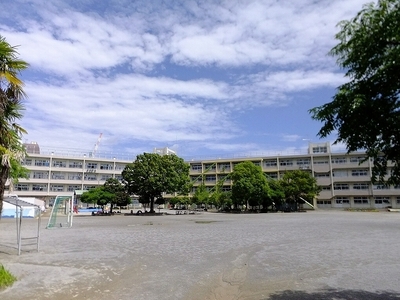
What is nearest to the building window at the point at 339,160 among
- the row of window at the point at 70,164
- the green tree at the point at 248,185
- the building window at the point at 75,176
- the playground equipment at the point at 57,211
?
the green tree at the point at 248,185

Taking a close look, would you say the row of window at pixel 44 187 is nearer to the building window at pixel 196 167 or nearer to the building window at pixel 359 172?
the building window at pixel 196 167

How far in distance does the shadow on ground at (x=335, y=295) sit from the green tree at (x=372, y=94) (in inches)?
124

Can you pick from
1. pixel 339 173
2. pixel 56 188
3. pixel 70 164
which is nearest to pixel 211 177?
pixel 339 173

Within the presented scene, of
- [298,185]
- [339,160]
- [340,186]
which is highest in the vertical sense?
[339,160]

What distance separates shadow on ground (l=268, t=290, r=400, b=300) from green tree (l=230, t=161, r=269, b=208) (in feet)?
137

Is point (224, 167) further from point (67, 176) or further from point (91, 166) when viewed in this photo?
point (67, 176)

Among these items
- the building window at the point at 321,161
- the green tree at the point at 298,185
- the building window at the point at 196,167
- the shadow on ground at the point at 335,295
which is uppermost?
the building window at the point at 196,167

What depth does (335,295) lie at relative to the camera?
22.2 ft

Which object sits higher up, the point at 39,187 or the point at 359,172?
the point at 359,172

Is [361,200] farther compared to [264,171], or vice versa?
[264,171]

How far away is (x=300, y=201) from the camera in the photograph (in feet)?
206

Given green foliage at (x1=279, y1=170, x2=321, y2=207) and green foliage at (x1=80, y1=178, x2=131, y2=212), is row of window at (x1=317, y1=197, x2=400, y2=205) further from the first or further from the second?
green foliage at (x1=80, y1=178, x2=131, y2=212)

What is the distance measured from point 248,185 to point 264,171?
21795 millimetres

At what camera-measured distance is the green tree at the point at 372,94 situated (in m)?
4.12
